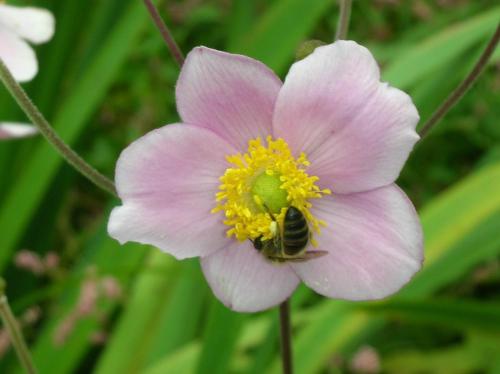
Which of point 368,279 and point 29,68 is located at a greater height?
point 29,68

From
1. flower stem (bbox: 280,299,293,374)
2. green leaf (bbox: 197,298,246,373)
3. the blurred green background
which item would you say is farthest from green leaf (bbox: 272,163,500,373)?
flower stem (bbox: 280,299,293,374)

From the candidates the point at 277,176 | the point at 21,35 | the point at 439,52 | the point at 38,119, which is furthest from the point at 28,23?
the point at 439,52

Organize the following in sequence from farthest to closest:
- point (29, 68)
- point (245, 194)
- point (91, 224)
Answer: point (91, 224), point (29, 68), point (245, 194)

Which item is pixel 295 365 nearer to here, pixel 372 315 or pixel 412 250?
pixel 372 315

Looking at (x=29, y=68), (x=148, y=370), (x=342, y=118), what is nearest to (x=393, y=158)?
(x=342, y=118)

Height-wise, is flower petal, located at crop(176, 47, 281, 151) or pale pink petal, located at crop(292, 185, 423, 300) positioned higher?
flower petal, located at crop(176, 47, 281, 151)

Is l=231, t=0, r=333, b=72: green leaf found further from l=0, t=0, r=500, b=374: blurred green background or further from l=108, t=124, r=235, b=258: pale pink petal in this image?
l=108, t=124, r=235, b=258: pale pink petal

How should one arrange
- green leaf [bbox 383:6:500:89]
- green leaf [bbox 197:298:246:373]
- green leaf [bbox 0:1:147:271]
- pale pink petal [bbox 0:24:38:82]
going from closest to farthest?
pale pink petal [bbox 0:24:38:82] < green leaf [bbox 197:298:246:373] < green leaf [bbox 383:6:500:89] < green leaf [bbox 0:1:147:271]
